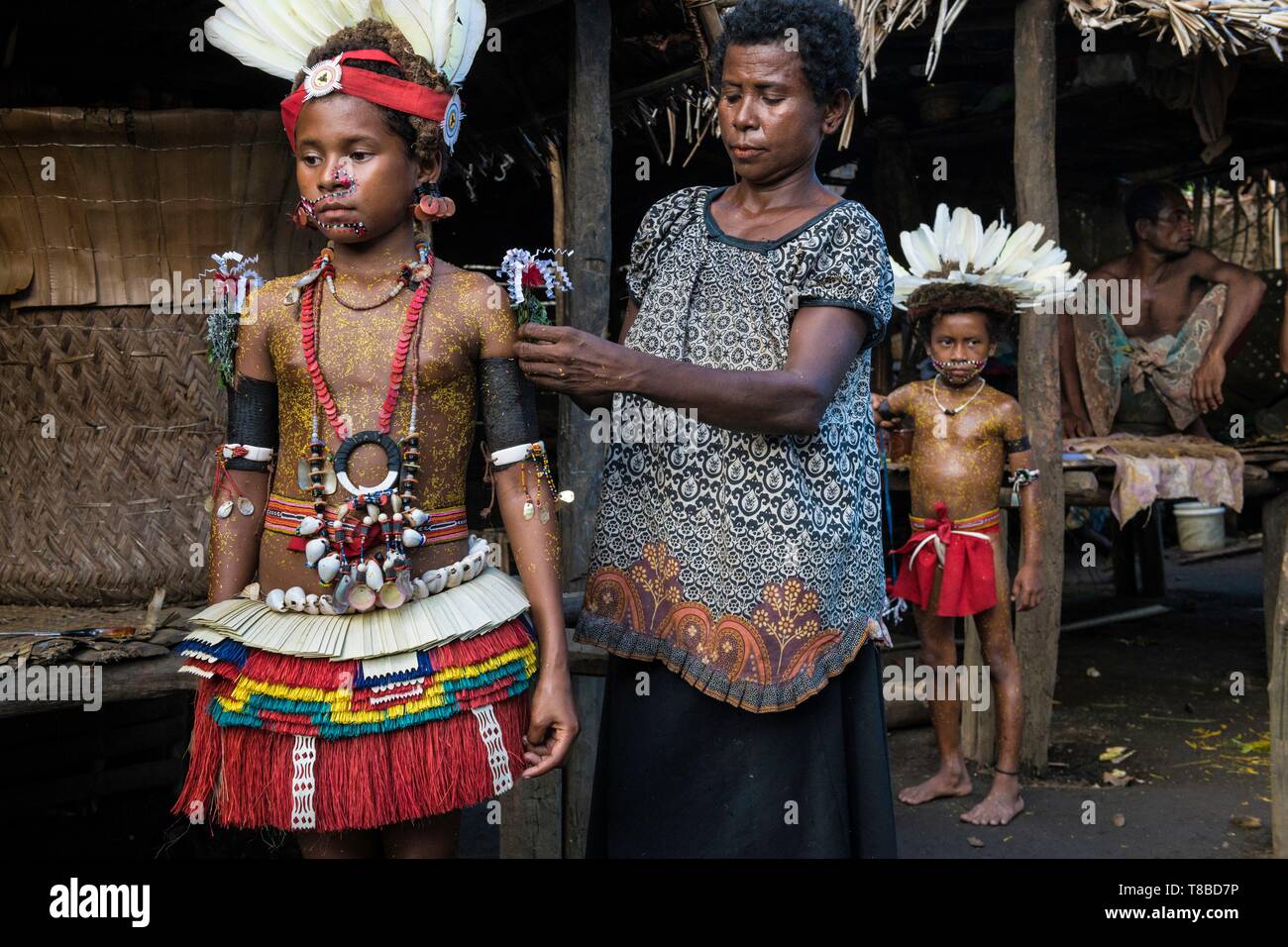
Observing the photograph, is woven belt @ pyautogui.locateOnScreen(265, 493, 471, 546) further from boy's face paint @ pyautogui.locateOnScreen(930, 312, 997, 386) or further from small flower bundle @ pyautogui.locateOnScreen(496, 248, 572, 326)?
boy's face paint @ pyautogui.locateOnScreen(930, 312, 997, 386)

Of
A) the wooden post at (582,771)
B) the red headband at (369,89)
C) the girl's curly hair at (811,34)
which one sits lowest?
the wooden post at (582,771)

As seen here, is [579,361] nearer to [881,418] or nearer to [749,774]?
[749,774]

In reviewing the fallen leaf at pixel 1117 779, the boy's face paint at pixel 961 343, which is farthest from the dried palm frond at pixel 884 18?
the fallen leaf at pixel 1117 779

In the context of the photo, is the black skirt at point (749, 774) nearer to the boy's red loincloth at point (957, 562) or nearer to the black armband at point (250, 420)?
the black armband at point (250, 420)

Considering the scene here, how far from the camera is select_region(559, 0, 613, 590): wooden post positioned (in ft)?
13.2

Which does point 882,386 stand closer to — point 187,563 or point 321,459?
point 187,563

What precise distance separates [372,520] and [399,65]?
87 centimetres

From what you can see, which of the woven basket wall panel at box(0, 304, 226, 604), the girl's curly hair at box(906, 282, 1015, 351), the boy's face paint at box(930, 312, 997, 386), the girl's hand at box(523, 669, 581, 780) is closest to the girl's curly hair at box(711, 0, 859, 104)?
the girl's hand at box(523, 669, 581, 780)

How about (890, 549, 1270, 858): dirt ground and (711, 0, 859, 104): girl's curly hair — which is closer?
(711, 0, 859, 104): girl's curly hair

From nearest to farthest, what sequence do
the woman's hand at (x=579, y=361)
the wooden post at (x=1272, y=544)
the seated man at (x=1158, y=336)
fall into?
1. the woman's hand at (x=579, y=361)
2. the wooden post at (x=1272, y=544)
3. the seated man at (x=1158, y=336)

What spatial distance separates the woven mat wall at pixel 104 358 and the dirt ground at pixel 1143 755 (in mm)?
3138

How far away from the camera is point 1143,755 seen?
5918 millimetres

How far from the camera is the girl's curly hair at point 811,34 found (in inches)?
89.4
